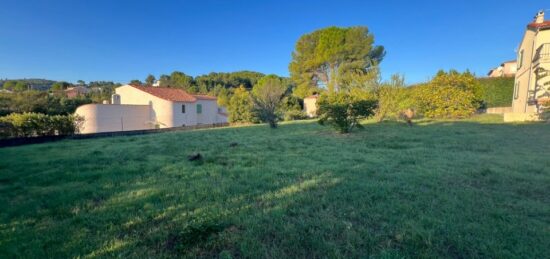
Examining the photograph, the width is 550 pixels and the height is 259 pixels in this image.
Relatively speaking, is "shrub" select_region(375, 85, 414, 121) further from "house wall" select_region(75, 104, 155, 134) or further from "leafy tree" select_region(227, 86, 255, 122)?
"house wall" select_region(75, 104, 155, 134)

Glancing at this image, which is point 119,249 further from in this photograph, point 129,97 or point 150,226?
point 129,97

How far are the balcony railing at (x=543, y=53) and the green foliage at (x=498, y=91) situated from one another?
257 inches

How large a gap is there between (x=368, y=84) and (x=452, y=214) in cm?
1238

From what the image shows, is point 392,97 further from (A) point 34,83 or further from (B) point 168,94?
(A) point 34,83

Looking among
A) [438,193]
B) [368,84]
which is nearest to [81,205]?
[438,193]

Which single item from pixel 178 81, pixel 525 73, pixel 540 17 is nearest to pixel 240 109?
pixel 525 73

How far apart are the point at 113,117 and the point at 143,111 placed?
276 centimetres

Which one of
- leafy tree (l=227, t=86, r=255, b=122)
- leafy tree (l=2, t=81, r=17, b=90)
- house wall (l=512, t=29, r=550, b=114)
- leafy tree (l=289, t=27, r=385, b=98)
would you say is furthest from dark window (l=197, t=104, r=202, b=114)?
leafy tree (l=2, t=81, r=17, b=90)

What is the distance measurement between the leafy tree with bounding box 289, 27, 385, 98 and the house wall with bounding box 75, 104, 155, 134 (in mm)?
16983

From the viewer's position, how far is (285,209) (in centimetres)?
267

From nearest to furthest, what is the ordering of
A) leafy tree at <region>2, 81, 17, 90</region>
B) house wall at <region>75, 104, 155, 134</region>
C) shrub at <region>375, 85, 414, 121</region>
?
shrub at <region>375, 85, 414, 121</region>, house wall at <region>75, 104, 155, 134</region>, leafy tree at <region>2, 81, 17, 90</region>

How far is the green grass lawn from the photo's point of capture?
1957 mm

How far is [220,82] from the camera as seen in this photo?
1788 inches

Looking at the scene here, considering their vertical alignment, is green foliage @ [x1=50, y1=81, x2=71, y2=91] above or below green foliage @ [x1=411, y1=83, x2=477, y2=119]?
above
